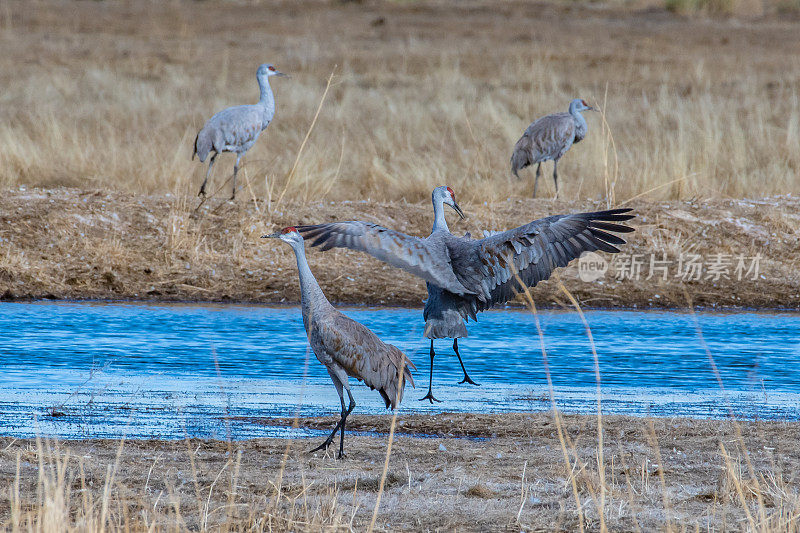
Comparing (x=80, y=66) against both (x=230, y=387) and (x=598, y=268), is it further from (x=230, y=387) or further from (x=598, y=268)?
(x=230, y=387)

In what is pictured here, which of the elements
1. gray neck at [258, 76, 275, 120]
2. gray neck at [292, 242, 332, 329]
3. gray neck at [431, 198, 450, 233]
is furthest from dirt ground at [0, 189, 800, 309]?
gray neck at [292, 242, 332, 329]

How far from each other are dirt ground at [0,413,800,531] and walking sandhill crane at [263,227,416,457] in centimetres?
31

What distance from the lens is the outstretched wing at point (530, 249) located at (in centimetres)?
721

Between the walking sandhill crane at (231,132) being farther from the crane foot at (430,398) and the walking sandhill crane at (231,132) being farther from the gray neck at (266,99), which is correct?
the crane foot at (430,398)

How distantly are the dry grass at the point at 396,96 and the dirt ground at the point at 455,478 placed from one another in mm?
6288

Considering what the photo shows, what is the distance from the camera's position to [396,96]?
2292 cm

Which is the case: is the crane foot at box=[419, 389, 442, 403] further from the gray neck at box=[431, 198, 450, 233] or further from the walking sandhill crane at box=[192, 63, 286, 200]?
the walking sandhill crane at box=[192, 63, 286, 200]

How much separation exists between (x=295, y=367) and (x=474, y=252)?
71.7 inches

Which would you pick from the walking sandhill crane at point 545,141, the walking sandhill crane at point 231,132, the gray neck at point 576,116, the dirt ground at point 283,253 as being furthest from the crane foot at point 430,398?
the gray neck at point 576,116

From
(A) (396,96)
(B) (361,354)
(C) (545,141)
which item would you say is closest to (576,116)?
(C) (545,141)

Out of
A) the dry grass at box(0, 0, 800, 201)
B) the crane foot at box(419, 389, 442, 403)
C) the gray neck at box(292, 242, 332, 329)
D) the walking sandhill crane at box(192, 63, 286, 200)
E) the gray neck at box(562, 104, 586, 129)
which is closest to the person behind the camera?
the gray neck at box(292, 242, 332, 329)

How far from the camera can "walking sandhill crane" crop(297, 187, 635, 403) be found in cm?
688

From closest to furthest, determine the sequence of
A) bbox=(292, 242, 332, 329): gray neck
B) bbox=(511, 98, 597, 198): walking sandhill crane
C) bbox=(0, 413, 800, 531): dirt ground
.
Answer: bbox=(0, 413, 800, 531): dirt ground, bbox=(292, 242, 332, 329): gray neck, bbox=(511, 98, 597, 198): walking sandhill crane

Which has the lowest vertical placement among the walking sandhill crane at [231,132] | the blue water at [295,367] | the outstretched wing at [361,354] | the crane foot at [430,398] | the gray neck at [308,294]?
the crane foot at [430,398]
